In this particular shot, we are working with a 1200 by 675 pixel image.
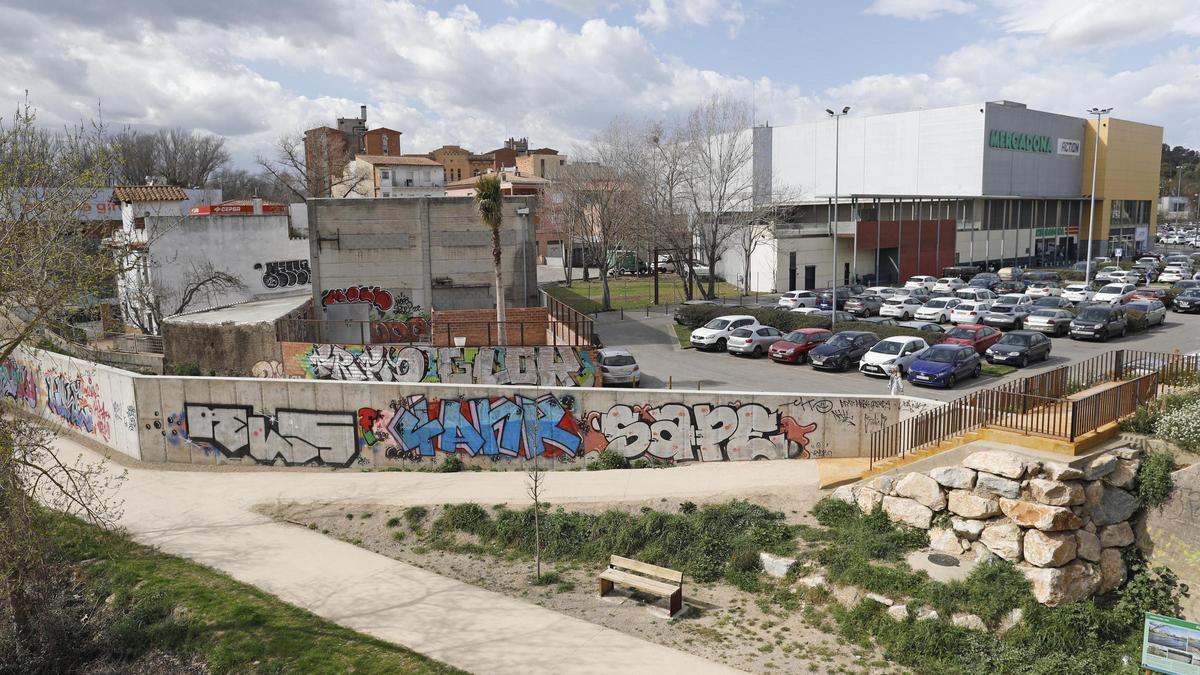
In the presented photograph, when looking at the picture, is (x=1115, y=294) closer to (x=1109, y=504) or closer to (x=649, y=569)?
(x=1109, y=504)

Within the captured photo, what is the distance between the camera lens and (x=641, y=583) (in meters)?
13.7

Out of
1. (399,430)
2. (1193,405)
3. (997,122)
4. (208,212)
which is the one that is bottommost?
(399,430)

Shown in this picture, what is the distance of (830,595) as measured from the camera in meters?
13.8

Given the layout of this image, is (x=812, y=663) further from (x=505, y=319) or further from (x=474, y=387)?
(x=505, y=319)

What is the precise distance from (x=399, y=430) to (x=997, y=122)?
5847cm

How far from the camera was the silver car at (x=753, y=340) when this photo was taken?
103 ft

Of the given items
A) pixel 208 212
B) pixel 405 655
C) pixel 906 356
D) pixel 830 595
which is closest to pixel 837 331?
pixel 906 356

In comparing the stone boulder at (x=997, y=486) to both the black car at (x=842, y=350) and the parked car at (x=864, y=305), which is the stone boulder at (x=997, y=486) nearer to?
the black car at (x=842, y=350)

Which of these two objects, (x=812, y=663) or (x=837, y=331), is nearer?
(x=812, y=663)

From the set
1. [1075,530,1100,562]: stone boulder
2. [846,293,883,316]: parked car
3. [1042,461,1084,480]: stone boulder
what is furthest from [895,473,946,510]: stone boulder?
[846,293,883,316]: parked car

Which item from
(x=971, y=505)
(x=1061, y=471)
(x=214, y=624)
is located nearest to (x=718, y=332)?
(x=971, y=505)

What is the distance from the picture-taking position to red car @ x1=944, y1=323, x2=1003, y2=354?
94.5ft

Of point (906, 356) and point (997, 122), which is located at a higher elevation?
point (997, 122)

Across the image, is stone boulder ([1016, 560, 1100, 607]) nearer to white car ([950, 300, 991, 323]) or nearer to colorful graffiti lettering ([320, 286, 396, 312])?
white car ([950, 300, 991, 323])
